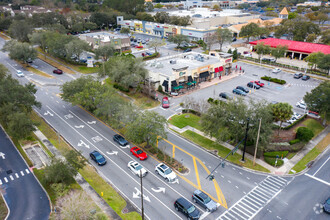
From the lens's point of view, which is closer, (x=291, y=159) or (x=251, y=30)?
(x=291, y=159)

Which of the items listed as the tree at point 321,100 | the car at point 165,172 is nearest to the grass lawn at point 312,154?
the tree at point 321,100

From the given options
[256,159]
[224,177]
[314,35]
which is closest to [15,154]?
[224,177]

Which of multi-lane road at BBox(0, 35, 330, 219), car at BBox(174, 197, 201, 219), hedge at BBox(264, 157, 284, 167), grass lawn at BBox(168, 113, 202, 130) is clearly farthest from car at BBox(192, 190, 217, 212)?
grass lawn at BBox(168, 113, 202, 130)

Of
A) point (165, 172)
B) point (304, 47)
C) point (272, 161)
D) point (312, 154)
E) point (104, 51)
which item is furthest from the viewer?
point (304, 47)

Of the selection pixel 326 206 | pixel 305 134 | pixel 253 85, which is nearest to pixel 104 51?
pixel 253 85

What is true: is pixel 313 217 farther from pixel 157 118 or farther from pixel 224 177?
pixel 157 118

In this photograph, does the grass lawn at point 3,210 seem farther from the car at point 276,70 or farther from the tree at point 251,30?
the tree at point 251,30

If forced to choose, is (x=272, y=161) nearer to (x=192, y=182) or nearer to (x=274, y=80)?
(x=192, y=182)
